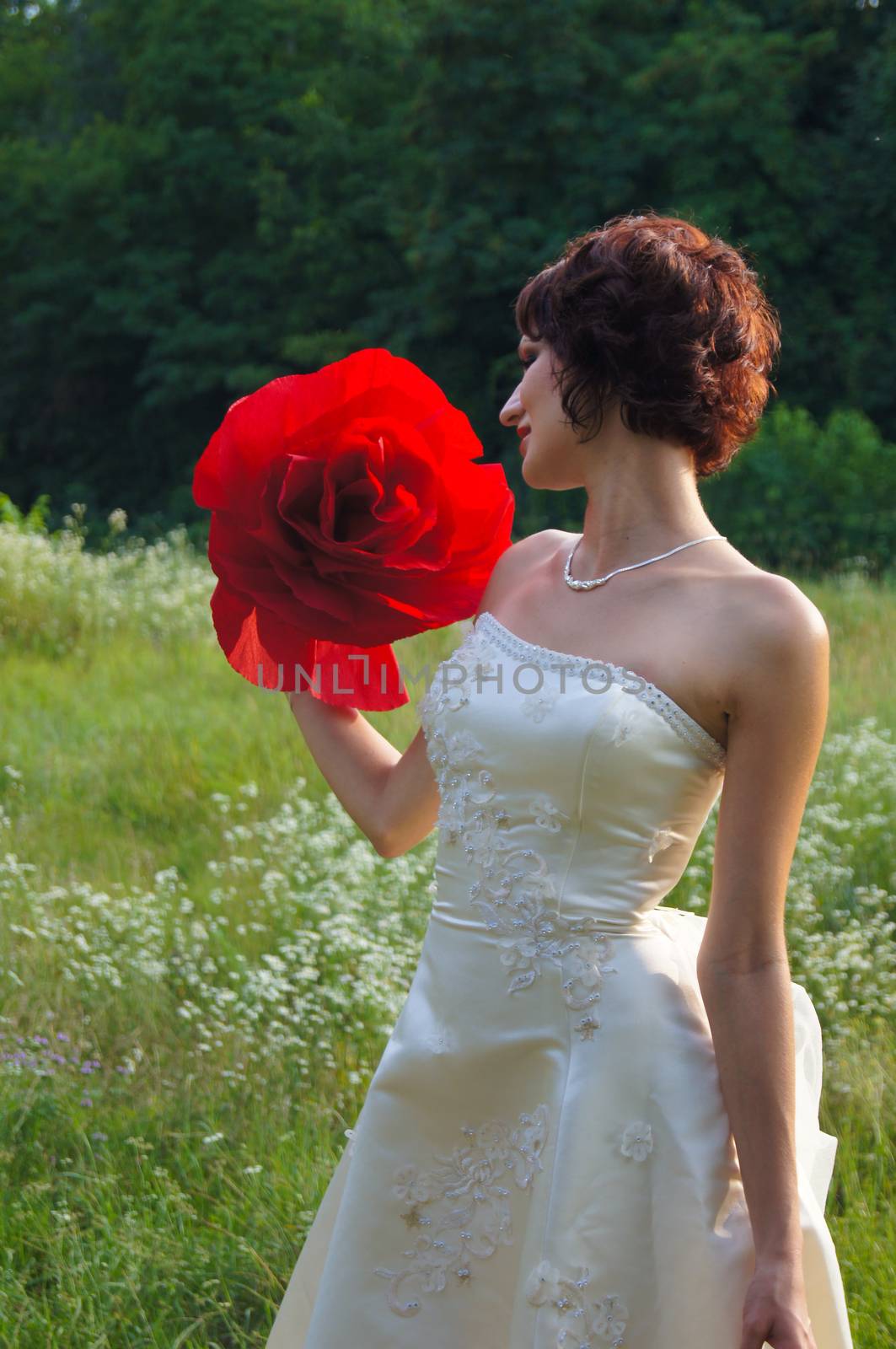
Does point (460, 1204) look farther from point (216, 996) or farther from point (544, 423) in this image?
point (216, 996)

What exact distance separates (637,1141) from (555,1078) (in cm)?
12

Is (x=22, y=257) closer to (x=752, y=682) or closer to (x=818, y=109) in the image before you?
(x=818, y=109)

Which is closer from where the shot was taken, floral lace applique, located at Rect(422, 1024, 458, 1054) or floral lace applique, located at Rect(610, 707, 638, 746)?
floral lace applique, located at Rect(610, 707, 638, 746)

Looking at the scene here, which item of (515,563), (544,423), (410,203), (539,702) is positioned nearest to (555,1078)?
(539,702)

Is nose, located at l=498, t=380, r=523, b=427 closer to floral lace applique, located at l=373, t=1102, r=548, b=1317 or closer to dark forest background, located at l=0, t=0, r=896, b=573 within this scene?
floral lace applique, located at l=373, t=1102, r=548, b=1317

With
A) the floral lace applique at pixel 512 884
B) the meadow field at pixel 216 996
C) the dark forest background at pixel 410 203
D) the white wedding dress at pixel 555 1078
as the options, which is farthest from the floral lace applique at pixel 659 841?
the dark forest background at pixel 410 203

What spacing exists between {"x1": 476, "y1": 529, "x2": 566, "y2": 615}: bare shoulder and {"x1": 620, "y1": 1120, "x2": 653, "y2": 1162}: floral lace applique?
709 millimetres

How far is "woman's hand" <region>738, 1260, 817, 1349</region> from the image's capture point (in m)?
1.35

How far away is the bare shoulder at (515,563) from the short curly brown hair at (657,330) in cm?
23

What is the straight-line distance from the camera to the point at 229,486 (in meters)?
1.61

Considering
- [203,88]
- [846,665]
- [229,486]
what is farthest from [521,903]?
[203,88]

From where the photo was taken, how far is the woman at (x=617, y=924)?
141 centimetres

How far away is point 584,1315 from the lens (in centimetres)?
144

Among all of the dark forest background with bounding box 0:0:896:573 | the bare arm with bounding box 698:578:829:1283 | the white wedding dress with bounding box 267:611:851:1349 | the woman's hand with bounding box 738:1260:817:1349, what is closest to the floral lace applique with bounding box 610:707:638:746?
Result: the white wedding dress with bounding box 267:611:851:1349
